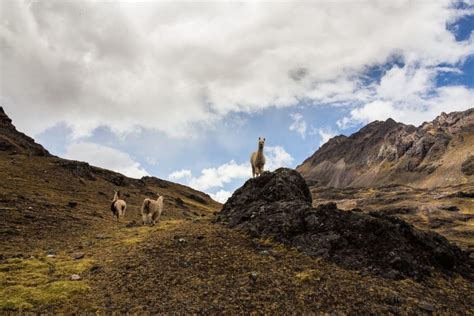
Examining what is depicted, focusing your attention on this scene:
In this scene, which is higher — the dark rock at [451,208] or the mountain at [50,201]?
the dark rock at [451,208]

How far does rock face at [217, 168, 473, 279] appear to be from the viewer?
62.6ft

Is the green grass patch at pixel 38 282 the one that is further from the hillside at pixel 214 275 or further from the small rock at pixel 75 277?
the small rock at pixel 75 277

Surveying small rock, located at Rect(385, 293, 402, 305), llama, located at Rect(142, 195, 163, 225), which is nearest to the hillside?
small rock, located at Rect(385, 293, 402, 305)

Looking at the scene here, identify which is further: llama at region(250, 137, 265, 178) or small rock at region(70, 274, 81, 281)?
llama at region(250, 137, 265, 178)

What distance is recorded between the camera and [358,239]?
2070 centimetres

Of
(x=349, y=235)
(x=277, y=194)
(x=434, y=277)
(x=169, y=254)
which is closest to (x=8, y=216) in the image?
(x=169, y=254)

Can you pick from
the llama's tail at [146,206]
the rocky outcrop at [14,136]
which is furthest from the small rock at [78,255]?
the rocky outcrop at [14,136]

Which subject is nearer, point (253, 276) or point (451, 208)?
point (253, 276)

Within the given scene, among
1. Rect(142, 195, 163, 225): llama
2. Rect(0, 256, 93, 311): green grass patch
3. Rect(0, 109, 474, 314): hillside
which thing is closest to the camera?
Rect(0, 109, 474, 314): hillside

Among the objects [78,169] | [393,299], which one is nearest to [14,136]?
[78,169]

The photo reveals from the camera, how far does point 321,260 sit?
64.1ft

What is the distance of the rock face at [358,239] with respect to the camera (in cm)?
1908

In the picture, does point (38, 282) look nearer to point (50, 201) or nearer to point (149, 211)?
point (149, 211)

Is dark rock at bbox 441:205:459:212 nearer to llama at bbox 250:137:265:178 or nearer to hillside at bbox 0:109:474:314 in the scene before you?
llama at bbox 250:137:265:178
